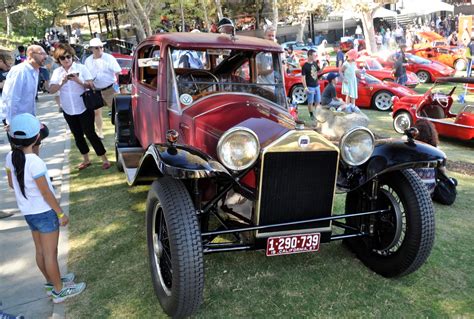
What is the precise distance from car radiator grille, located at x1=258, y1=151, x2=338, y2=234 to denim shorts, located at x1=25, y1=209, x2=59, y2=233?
4.95ft

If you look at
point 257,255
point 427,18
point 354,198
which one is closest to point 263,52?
point 354,198

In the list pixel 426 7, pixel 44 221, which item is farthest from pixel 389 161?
pixel 426 7

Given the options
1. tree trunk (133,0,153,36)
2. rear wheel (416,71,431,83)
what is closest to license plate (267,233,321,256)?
rear wheel (416,71,431,83)

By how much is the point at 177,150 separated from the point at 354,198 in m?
1.69

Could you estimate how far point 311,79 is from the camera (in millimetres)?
10242

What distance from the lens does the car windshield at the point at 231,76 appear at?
13.4 ft

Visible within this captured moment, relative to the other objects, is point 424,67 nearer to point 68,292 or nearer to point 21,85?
point 21,85

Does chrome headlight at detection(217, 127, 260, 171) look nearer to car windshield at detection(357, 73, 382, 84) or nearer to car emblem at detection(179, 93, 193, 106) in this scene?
car emblem at detection(179, 93, 193, 106)

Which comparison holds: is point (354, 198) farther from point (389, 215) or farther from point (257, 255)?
point (257, 255)

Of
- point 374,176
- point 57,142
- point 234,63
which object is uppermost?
point 234,63

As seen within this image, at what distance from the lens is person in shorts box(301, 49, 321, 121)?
33.2 feet

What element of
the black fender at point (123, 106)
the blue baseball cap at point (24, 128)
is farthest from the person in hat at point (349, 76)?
the blue baseball cap at point (24, 128)

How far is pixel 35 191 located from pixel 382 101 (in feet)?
34.0

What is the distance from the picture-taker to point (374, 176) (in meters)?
3.15
